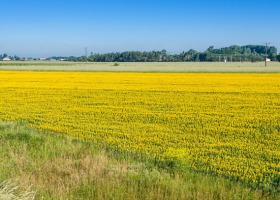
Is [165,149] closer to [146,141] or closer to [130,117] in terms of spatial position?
[146,141]

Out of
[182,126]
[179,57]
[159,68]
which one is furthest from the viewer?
[179,57]

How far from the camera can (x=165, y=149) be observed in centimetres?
952

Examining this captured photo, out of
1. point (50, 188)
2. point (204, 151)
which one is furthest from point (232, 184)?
point (50, 188)

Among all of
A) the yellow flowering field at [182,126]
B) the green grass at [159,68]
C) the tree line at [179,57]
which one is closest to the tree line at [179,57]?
the tree line at [179,57]

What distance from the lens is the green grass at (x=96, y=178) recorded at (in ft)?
20.0

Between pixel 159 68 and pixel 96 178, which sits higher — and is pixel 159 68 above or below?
above

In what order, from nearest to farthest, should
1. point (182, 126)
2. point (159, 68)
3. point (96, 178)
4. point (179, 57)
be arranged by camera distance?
point (96, 178)
point (182, 126)
point (159, 68)
point (179, 57)

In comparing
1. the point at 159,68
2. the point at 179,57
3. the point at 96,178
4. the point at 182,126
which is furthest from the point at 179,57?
the point at 96,178

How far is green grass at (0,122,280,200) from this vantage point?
6102mm

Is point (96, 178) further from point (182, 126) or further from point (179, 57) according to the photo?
point (179, 57)

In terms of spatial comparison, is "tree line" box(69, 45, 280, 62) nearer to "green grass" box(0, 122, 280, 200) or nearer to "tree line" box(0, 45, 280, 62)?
"tree line" box(0, 45, 280, 62)

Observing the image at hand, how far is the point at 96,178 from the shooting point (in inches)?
270

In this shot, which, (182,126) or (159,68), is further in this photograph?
(159,68)

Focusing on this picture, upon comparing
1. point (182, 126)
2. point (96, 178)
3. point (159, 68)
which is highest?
point (159, 68)
